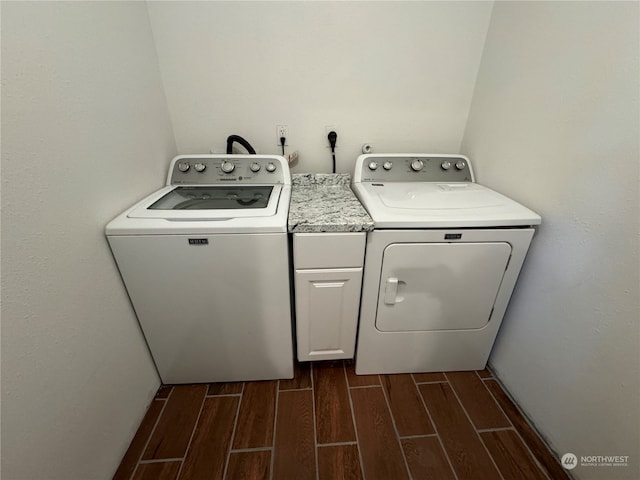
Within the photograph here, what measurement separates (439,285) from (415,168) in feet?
2.35

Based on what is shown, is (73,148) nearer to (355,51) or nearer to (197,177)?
(197,177)

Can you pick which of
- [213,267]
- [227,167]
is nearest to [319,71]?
[227,167]

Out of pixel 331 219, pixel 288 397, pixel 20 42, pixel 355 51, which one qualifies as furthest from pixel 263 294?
pixel 355 51

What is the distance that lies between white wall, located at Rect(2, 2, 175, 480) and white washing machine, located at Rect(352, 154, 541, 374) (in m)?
1.02

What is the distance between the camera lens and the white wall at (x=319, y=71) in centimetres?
137

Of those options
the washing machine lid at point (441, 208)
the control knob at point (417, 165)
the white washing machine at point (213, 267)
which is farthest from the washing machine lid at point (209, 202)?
the control knob at point (417, 165)

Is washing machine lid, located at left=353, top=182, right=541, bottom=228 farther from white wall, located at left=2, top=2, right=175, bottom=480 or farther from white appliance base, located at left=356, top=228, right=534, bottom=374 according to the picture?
white wall, located at left=2, top=2, right=175, bottom=480

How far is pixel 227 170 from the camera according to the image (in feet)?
4.79

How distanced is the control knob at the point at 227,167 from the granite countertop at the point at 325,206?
0.35 m

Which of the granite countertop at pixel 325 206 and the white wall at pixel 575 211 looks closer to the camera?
the white wall at pixel 575 211

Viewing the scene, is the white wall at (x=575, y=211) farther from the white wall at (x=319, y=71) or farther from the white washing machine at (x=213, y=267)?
the white washing machine at (x=213, y=267)

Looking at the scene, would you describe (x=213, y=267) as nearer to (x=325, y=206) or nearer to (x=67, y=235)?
(x=67, y=235)

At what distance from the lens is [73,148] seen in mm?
848

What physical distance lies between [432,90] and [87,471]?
2311mm
